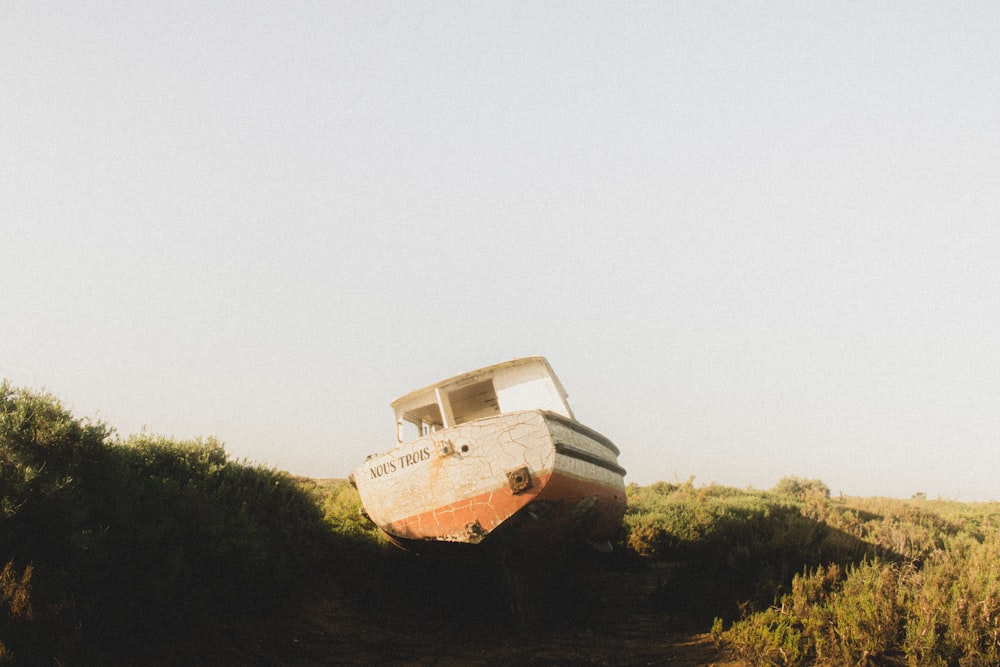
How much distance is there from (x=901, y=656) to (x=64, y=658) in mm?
7294

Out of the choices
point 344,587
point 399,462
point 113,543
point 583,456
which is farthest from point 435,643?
point 113,543

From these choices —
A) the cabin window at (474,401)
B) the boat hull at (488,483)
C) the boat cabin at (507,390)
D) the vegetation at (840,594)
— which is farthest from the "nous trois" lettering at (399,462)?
the vegetation at (840,594)

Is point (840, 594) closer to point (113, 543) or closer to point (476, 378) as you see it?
point (476, 378)

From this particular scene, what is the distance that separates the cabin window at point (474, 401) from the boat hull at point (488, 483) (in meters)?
2.50

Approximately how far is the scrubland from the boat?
1.85 feet

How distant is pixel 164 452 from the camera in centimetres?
741

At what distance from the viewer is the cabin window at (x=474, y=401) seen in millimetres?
9672

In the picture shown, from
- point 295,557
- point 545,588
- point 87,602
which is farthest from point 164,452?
point 545,588

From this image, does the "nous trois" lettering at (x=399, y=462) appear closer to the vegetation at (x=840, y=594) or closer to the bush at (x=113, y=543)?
the bush at (x=113, y=543)

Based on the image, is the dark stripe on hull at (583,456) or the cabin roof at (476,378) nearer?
the dark stripe on hull at (583,456)

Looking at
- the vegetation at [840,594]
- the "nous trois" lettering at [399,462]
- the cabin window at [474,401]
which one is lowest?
the vegetation at [840,594]

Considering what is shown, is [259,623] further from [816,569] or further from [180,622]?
[816,569]

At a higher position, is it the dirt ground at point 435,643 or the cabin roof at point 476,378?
the cabin roof at point 476,378

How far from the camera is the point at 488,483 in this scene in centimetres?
651
